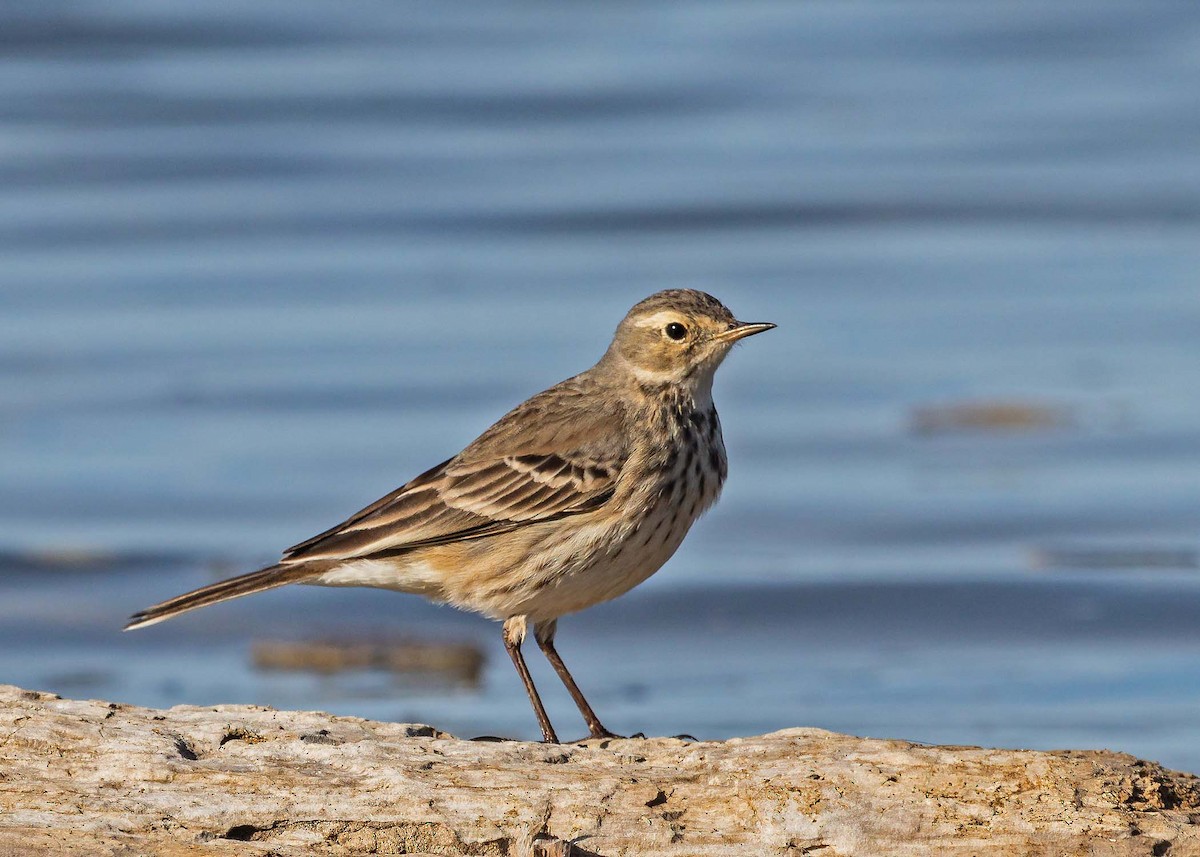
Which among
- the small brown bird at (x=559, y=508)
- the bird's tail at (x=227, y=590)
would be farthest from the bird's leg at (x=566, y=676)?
the bird's tail at (x=227, y=590)

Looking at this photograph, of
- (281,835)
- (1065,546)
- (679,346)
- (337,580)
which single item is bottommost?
(281,835)

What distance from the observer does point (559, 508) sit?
9.24 m

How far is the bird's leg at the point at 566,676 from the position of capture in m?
9.18

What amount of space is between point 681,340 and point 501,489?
1.08 meters

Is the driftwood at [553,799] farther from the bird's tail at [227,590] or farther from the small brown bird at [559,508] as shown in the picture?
the small brown bird at [559,508]

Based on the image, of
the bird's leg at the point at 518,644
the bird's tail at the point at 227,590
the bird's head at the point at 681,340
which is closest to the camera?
the bird's tail at the point at 227,590

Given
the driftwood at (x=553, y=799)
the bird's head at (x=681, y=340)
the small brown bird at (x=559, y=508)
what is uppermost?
the bird's head at (x=681, y=340)

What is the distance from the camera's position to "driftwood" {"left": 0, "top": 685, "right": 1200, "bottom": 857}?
6.73m

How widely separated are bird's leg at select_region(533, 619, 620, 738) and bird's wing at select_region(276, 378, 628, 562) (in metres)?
0.60

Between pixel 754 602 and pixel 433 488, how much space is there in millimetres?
5707

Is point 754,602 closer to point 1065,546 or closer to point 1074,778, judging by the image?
point 1065,546

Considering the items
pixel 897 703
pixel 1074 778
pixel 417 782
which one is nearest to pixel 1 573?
pixel 897 703

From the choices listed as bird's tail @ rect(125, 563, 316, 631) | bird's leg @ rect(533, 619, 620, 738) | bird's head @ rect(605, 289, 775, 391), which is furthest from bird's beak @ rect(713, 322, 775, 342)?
bird's tail @ rect(125, 563, 316, 631)

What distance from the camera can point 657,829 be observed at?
685 centimetres
